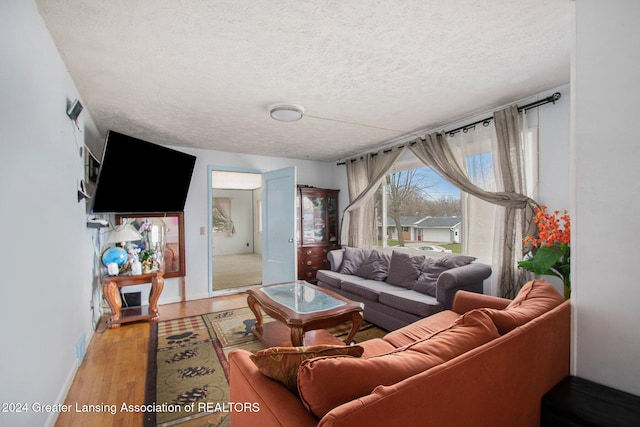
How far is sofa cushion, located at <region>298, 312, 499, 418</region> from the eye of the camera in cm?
90

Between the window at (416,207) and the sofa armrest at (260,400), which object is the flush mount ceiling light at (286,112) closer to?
the window at (416,207)

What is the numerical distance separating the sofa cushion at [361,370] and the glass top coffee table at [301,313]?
4.33 feet

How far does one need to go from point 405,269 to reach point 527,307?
79.3 inches

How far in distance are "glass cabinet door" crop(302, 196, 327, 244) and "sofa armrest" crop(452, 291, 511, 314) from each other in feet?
10.0

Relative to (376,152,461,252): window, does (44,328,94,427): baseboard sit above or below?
below

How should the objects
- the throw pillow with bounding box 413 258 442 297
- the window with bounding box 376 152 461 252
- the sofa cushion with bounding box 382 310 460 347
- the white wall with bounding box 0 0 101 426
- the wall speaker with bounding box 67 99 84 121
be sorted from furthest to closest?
the window with bounding box 376 152 461 252 → the throw pillow with bounding box 413 258 442 297 → the wall speaker with bounding box 67 99 84 121 → the sofa cushion with bounding box 382 310 460 347 → the white wall with bounding box 0 0 101 426

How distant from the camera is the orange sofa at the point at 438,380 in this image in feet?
2.88

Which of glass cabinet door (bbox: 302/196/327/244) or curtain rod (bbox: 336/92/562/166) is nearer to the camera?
curtain rod (bbox: 336/92/562/166)

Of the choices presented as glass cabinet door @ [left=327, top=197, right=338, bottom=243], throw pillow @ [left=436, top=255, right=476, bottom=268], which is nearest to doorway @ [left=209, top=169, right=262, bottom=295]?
glass cabinet door @ [left=327, top=197, right=338, bottom=243]

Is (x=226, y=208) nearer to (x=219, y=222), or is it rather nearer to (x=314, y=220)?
(x=219, y=222)

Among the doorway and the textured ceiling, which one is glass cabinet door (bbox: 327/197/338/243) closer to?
the textured ceiling

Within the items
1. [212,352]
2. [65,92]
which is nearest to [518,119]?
[212,352]

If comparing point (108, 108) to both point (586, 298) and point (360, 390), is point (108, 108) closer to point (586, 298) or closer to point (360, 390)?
point (360, 390)

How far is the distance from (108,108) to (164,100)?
0.74 meters
